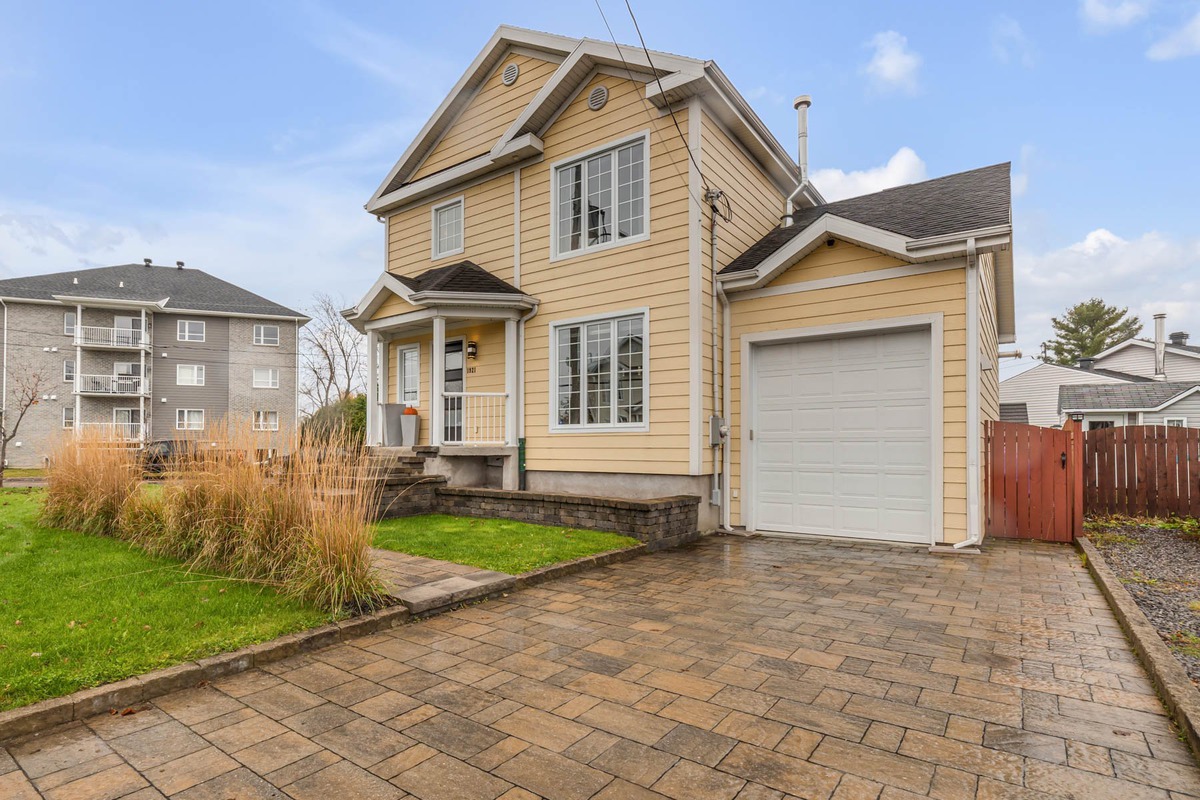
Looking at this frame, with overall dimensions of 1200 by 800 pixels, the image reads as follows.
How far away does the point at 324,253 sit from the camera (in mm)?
41406

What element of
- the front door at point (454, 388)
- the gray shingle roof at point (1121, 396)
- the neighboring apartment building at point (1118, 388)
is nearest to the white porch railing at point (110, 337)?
the front door at point (454, 388)

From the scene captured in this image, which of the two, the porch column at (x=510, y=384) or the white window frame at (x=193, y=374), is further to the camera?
the white window frame at (x=193, y=374)

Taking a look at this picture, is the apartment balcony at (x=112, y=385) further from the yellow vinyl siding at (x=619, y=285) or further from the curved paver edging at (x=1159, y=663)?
the curved paver edging at (x=1159, y=663)

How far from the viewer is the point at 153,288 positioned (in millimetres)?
28969

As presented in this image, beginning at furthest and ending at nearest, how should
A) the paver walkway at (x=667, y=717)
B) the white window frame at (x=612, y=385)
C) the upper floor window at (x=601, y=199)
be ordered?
the upper floor window at (x=601, y=199) < the white window frame at (x=612, y=385) < the paver walkway at (x=667, y=717)

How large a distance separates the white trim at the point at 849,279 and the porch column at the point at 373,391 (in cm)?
663

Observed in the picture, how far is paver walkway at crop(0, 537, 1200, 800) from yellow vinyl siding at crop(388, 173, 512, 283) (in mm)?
7022

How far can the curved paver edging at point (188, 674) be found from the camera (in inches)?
95.9

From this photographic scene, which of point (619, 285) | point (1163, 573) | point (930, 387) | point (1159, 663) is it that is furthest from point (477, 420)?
point (1163, 573)

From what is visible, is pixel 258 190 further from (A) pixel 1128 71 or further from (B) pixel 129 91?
(A) pixel 1128 71

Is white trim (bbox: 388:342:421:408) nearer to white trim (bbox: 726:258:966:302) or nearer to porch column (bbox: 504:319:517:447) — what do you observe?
porch column (bbox: 504:319:517:447)

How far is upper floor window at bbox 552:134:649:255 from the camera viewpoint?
27.3ft

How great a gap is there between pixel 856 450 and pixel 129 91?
61.1 feet

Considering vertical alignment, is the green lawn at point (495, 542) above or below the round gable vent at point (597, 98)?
below
